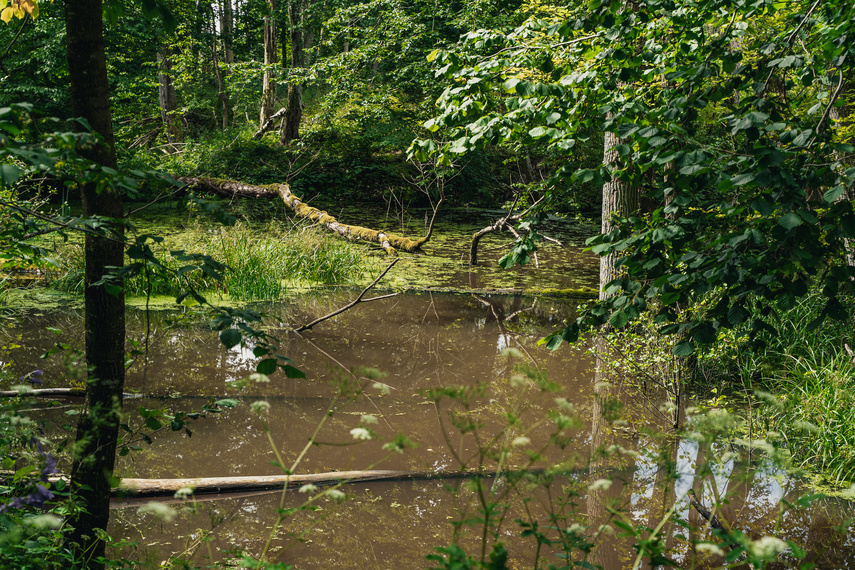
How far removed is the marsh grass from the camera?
627 cm

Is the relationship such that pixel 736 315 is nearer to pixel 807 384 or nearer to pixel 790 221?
pixel 790 221

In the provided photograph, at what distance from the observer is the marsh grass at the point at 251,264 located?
6266mm

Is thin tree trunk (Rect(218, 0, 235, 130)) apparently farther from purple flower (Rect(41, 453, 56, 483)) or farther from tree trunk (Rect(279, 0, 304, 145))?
purple flower (Rect(41, 453, 56, 483))

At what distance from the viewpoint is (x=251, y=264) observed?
21.9 feet

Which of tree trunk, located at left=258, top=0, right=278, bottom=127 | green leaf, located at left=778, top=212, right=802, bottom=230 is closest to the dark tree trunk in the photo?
tree trunk, located at left=258, top=0, right=278, bottom=127

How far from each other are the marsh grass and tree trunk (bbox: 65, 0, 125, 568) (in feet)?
12.9

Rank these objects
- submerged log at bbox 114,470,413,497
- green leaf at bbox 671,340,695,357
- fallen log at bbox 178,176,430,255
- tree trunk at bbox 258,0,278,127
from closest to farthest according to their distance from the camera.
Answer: green leaf at bbox 671,340,695,357 < submerged log at bbox 114,470,413,497 < fallen log at bbox 178,176,430,255 < tree trunk at bbox 258,0,278,127

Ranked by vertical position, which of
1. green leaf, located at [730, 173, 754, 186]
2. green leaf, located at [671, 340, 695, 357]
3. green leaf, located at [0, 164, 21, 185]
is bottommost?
green leaf, located at [671, 340, 695, 357]

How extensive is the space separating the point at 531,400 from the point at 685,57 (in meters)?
2.60

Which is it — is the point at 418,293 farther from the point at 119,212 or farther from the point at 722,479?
the point at 119,212

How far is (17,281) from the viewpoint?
638 centimetres

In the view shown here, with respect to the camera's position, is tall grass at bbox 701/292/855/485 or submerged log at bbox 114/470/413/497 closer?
submerged log at bbox 114/470/413/497

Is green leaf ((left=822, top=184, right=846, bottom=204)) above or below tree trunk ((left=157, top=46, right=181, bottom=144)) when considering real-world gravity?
below

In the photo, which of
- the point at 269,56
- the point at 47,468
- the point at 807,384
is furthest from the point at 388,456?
the point at 269,56
